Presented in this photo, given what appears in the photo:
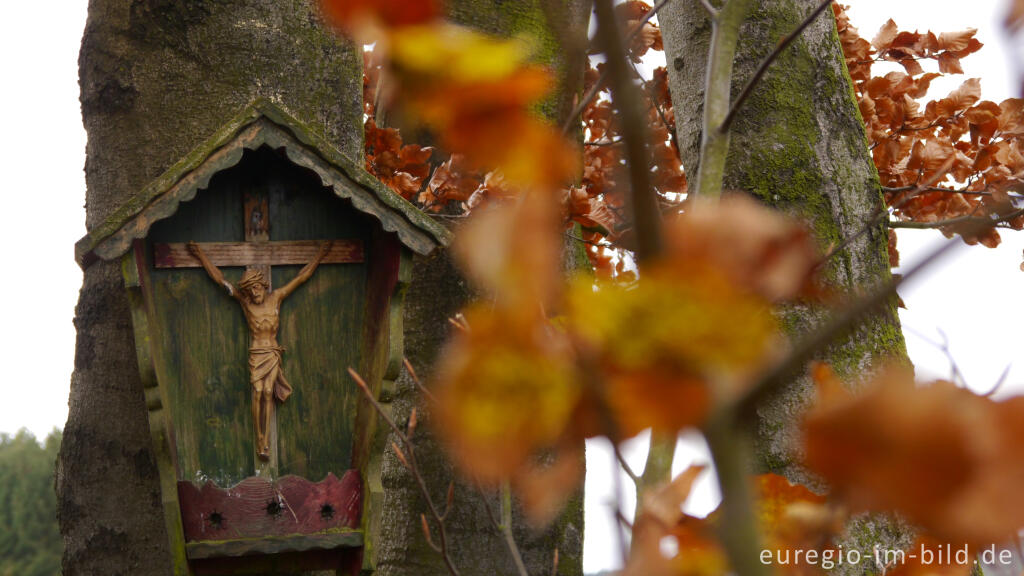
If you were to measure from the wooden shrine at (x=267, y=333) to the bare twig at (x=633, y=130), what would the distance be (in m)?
1.83

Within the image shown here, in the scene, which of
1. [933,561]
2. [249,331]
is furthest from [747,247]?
[249,331]

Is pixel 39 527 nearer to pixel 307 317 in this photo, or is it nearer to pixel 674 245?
pixel 307 317

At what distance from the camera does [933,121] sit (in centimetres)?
381

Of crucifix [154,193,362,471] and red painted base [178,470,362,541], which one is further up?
crucifix [154,193,362,471]

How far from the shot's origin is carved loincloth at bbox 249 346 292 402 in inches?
90.7

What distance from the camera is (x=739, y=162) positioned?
8.34 feet

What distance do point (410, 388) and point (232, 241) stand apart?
4.36 ft

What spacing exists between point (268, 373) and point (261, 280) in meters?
0.25

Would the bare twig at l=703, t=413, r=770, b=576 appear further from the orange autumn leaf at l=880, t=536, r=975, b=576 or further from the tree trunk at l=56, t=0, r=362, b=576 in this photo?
the tree trunk at l=56, t=0, r=362, b=576

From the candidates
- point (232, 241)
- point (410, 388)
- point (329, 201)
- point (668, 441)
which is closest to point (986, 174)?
point (410, 388)

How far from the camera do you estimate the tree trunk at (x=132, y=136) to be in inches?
101

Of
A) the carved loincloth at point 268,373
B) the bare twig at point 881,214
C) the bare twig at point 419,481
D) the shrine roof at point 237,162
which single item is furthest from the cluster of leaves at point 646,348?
the carved loincloth at point 268,373

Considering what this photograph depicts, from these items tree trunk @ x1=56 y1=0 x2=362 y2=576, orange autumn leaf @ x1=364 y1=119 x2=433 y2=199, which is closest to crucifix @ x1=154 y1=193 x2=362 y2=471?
tree trunk @ x1=56 y1=0 x2=362 y2=576

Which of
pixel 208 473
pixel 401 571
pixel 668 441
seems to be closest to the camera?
pixel 668 441
